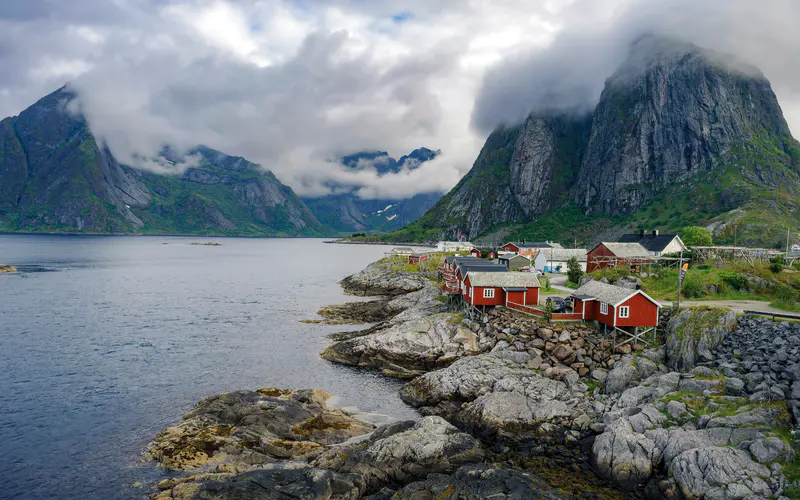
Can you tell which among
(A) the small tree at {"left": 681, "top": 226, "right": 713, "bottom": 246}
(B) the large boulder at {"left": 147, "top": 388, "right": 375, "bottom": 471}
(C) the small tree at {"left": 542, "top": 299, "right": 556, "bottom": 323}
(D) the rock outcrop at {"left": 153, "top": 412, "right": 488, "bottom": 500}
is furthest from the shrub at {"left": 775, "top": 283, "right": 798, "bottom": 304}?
(A) the small tree at {"left": 681, "top": 226, "right": 713, "bottom": 246}

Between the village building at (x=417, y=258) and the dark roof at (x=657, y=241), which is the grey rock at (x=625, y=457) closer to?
the dark roof at (x=657, y=241)

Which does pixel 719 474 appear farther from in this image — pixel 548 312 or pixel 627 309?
pixel 548 312

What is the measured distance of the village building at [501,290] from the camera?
176 ft

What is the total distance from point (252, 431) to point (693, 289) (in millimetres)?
49309

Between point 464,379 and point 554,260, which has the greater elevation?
point 554,260

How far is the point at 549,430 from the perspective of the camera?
101 ft

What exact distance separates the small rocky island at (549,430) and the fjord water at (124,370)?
→ 3255 millimetres

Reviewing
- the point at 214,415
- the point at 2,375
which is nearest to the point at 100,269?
the point at 2,375

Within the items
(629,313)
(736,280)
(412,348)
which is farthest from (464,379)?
(736,280)

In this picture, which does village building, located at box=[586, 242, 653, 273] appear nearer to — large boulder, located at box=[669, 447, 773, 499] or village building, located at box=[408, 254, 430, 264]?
village building, located at box=[408, 254, 430, 264]

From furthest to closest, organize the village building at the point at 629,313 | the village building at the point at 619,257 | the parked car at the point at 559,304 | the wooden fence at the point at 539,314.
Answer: the village building at the point at 619,257
the parked car at the point at 559,304
the wooden fence at the point at 539,314
the village building at the point at 629,313

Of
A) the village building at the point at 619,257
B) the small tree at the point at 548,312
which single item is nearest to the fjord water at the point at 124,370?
the small tree at the point at 548,312

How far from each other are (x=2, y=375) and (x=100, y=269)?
4491 inches

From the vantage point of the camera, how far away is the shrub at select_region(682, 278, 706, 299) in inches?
2012
